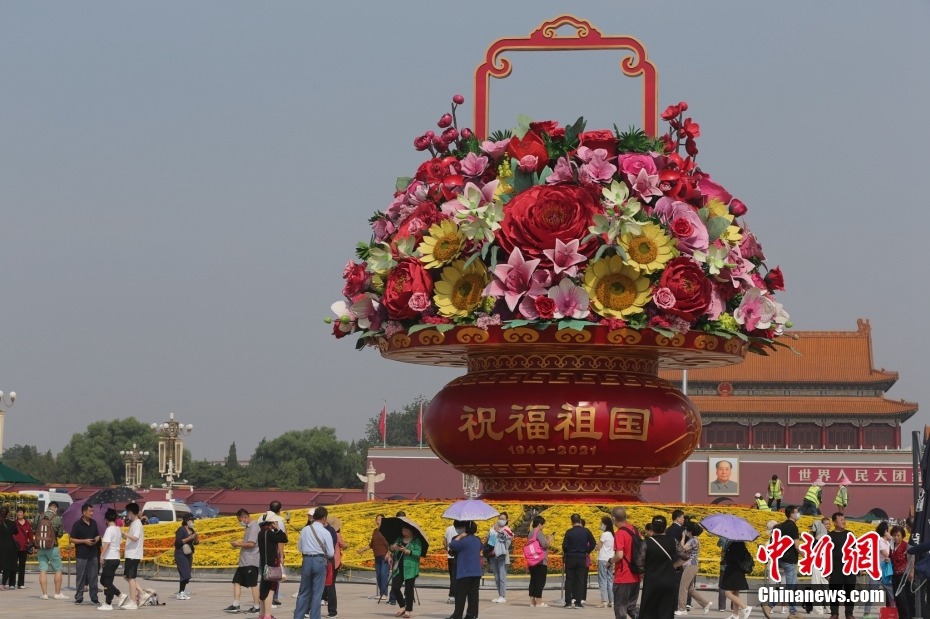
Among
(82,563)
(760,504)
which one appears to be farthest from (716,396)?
(82,563)

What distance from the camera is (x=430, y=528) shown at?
2462 centimetres

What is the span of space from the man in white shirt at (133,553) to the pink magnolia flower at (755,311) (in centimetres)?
921

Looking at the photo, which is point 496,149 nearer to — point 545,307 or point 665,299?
point 545,307

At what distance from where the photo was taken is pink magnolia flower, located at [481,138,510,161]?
23375mm

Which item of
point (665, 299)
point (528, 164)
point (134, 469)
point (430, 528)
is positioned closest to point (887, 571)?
point (665, 299)

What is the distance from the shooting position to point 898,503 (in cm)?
6284

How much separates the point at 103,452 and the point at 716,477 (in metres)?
43.6

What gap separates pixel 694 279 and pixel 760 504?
8519mm

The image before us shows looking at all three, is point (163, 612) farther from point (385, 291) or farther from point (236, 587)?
point (385, 291)

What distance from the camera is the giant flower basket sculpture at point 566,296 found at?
22.2 meters

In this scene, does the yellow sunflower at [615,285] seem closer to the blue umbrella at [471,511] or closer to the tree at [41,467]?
the blue umbrella at [471,511]

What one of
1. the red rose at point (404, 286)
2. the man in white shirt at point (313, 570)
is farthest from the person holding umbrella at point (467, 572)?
the red rose at point (404, 286)

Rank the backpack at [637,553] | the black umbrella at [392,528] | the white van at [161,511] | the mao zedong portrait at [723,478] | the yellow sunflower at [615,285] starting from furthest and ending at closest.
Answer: the mao zedong portrait at [723,478] < the white van at [161,511] < the yellow sunflower at [615,285] < the black umbrella at [392,528] < the backpack at [637,553]

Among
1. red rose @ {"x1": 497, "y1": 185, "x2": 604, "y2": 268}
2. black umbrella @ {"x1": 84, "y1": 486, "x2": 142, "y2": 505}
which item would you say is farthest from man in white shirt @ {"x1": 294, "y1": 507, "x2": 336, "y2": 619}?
black umbrella @ {"x1": 84, "y1": 486, "x2": 142, "y2": 505}
